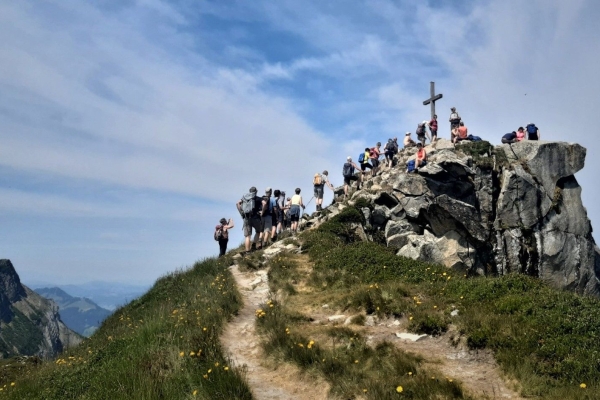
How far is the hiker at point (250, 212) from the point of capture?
20.2 meters

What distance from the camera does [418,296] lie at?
11711 mm

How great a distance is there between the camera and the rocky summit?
23.5 m

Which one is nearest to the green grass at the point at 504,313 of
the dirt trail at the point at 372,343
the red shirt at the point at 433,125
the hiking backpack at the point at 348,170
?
the dirt trail at the point at 372,343

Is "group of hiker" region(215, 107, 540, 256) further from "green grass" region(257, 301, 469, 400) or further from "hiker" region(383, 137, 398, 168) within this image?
"green grass" region(257, 301, 469, 400)

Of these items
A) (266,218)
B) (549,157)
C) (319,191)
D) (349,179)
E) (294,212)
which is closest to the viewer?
(266,218)

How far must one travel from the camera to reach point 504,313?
984 cm

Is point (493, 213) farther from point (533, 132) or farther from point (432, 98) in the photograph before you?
point (432, 98)

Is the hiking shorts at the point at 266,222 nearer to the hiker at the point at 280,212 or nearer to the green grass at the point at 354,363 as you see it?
the hiker at the point at 280,212

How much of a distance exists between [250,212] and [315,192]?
892cm

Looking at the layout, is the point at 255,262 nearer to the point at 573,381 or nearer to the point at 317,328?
the point at 317,328

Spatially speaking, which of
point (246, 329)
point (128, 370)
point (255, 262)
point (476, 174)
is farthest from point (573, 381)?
point (476, 174)

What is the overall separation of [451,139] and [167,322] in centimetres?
2399

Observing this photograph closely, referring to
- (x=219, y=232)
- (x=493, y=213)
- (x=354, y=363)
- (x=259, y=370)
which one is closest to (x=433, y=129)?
(x=493, y=213)

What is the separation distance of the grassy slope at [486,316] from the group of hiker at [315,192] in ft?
19.6
